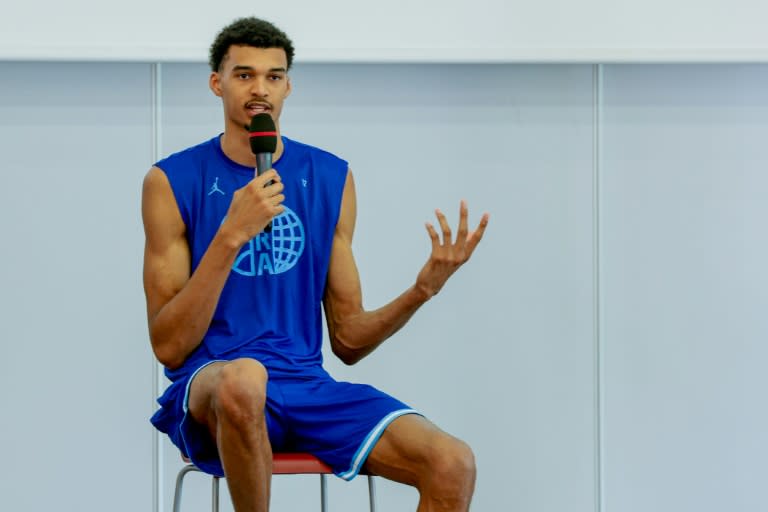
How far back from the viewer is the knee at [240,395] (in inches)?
81.9

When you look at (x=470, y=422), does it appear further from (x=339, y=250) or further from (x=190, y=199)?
(x=190, y=199)

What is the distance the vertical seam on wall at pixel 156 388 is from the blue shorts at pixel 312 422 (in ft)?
3.54

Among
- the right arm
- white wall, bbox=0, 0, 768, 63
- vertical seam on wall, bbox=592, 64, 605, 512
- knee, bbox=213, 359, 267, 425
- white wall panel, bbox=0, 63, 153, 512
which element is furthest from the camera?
vertical seam on wall, bbox=592, 64, 605, 512

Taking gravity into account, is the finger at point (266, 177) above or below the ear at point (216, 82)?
below

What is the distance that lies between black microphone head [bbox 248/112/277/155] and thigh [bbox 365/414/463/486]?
1.80 feet

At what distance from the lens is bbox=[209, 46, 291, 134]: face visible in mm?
2414

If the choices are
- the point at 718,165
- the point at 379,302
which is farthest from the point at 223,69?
the point at 718,165

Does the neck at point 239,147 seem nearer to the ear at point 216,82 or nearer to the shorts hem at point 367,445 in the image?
the ear at point 216,82

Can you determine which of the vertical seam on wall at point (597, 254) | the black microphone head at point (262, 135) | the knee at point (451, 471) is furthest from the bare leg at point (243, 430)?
the vertical seam on wall at point (597, 254)

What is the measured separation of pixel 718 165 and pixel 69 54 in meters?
1.80

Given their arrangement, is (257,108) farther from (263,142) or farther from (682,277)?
(682,277)

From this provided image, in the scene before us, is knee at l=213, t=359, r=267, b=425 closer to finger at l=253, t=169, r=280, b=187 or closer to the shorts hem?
the shorts hem

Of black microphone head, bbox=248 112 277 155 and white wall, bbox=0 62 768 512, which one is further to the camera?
white wall, bbox=0 62 768 512

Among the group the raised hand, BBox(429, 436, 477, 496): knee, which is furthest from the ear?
BBox(429, 436, 477, 496): knee
